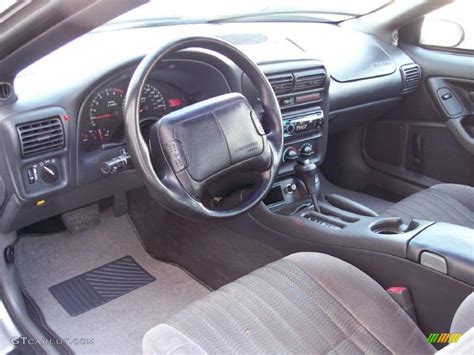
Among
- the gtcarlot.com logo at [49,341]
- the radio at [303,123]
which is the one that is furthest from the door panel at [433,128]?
the gtcarlot.com logo at [49,341]

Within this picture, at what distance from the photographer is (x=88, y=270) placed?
7.65ft

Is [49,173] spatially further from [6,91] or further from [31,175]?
[6,91]

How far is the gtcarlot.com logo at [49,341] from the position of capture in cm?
174

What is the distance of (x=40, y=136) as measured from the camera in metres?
1.56

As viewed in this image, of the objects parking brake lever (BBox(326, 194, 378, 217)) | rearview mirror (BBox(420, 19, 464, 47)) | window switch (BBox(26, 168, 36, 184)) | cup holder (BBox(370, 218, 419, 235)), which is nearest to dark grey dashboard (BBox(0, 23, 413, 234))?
window switch (BBox(26, 168, 36, 184))

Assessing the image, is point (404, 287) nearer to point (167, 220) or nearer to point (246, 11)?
point (167, 220)

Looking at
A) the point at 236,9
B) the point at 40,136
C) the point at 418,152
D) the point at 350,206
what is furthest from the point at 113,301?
the point at 418,152

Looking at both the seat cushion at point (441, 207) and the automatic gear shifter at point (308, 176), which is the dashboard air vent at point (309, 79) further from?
the seat cushion at point (441, 207)

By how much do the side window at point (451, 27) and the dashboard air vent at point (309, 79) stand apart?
864 millimetres

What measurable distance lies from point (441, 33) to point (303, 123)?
105 centimetres

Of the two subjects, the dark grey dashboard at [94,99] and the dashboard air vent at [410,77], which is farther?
the dashboard air vent at [410,77]

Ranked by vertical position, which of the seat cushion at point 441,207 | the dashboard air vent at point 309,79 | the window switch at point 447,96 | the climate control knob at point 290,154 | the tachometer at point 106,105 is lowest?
the seat cushion at point 441,207

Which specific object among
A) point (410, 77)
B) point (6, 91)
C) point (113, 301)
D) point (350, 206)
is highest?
point (6, 91)

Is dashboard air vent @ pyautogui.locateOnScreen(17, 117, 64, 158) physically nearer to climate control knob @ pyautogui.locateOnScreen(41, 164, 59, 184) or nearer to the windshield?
climate control knob @ pyautogui.locateOnScreen(41, 164, 59, 184)
